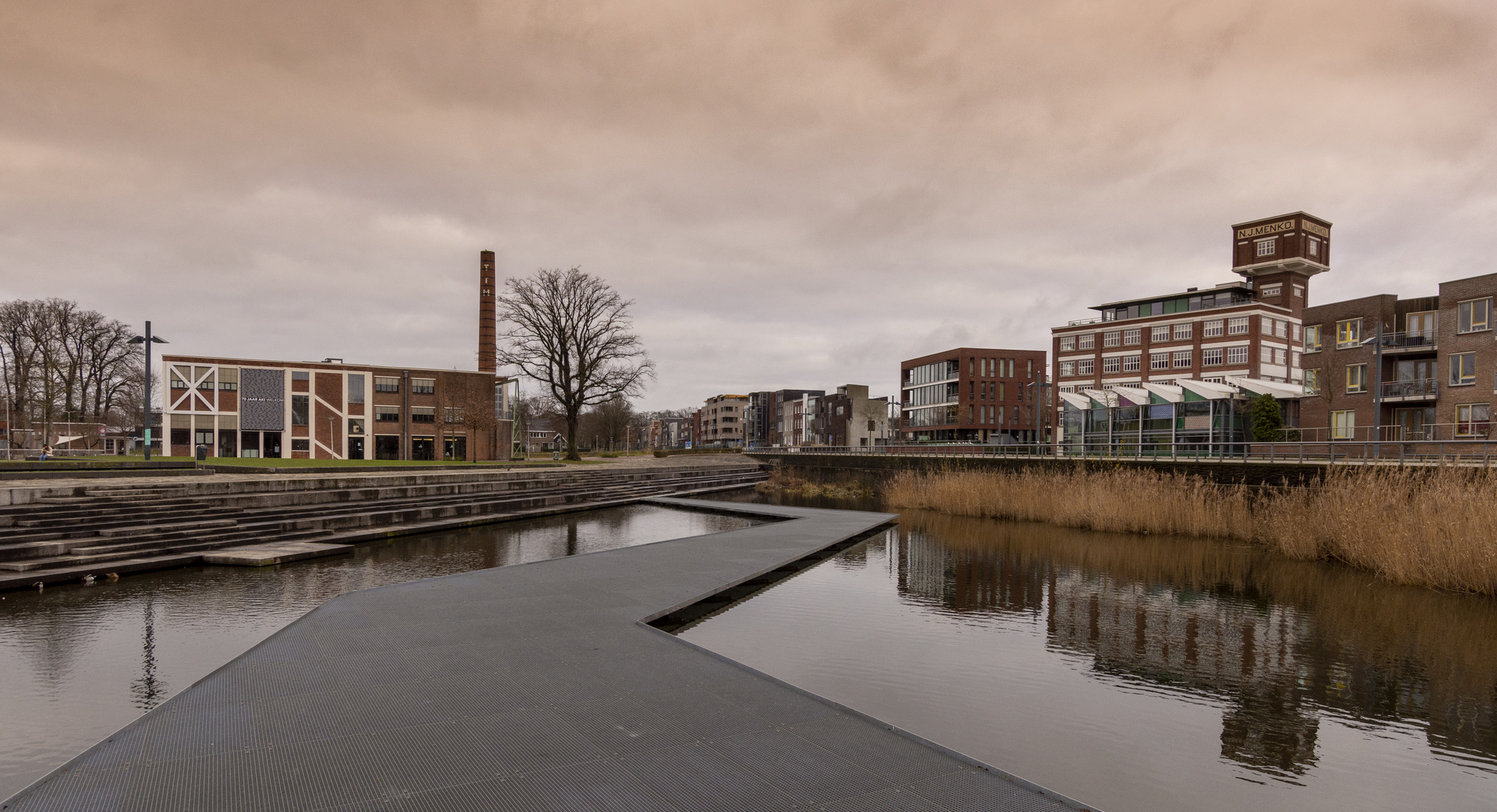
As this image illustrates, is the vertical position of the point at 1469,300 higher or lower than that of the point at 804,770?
higher

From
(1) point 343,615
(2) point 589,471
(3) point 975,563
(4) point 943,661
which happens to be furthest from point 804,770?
(2) point 589,471

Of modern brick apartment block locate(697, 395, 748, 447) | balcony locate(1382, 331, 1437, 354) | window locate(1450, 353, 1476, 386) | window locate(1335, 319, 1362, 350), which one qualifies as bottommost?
modern brick apartment block locate(697, 395, 748, 447)

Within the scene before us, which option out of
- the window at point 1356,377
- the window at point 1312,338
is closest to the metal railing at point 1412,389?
the window at point 1356,377

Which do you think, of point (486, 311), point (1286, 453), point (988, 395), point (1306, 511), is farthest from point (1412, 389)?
point (486, 311)

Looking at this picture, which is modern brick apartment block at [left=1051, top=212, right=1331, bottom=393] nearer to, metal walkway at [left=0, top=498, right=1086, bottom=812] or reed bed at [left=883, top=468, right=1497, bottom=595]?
reed bed at [left=883, top=468, right=1497, bottom=595]

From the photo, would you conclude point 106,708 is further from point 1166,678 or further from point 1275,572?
point 1275,572

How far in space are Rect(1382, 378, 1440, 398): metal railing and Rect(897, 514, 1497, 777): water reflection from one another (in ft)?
94.0

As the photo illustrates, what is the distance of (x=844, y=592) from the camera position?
462 inches

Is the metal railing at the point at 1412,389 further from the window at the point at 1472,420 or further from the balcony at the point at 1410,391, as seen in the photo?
the window at the point at 1472,420

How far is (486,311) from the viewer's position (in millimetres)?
60344

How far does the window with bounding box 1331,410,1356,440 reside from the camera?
35281 millimetres

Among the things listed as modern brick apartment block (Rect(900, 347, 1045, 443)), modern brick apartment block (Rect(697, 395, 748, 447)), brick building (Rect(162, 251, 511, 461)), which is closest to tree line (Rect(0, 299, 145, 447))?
brick building (Rect(162, 251, 511, 461))

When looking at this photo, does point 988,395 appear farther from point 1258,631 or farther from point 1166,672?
point 1166,672

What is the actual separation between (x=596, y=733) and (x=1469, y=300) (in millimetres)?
40614
